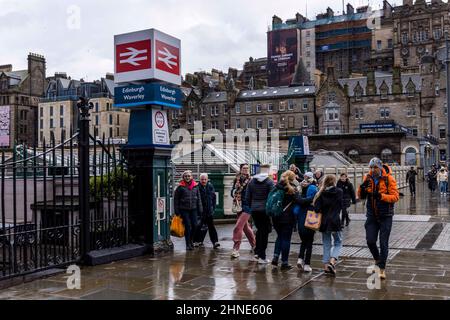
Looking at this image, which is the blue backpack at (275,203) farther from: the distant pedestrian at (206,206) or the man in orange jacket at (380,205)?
the distant pedestrian at (206,206)

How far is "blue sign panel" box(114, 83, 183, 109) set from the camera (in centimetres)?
1070

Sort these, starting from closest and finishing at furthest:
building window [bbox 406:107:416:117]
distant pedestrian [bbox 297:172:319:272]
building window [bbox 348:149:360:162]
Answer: distant pedestrian [bbox 297:172:319:272] → building window [bbox 348:149:360:162] → building window [bbox 406:107:416:117]

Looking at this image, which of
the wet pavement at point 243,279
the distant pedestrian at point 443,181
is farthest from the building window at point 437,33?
the wet pavement at point 243,279

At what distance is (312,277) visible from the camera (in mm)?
A: 8570

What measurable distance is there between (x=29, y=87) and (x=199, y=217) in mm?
91632

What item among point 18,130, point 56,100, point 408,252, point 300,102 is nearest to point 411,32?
point 300,102

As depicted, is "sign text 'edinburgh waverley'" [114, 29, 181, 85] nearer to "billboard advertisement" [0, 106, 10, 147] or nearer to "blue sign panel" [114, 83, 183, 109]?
"blue sign panel" [114, 83, 183, 109]

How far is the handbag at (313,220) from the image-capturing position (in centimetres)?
875

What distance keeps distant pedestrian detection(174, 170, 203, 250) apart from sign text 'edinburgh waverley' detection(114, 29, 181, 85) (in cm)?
220

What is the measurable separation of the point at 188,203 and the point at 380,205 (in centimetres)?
442

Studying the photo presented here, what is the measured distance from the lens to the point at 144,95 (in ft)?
35.2

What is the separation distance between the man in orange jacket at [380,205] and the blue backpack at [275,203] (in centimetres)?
141

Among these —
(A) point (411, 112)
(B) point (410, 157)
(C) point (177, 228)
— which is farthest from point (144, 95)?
(A) point (411, 112)

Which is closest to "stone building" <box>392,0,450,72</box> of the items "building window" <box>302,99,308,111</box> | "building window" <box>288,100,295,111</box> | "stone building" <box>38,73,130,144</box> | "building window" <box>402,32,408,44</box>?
"building window" <box>402,32,408,44</box>
